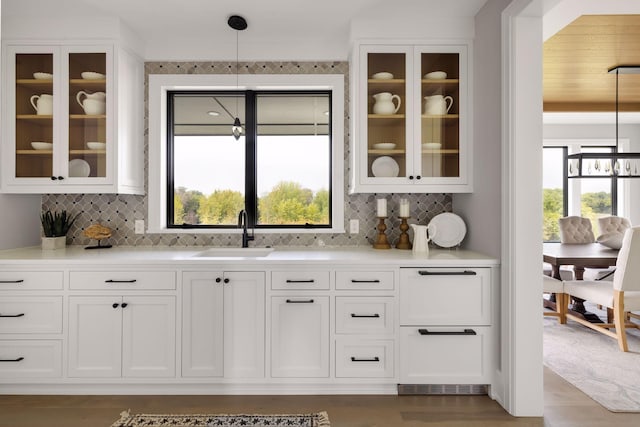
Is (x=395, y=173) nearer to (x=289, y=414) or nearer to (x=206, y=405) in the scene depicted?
(x=289, y=414)

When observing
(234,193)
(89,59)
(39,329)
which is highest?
(89,59)

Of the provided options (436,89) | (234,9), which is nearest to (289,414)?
(436,89)

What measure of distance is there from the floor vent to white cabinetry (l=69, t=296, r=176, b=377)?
1503 millimetres

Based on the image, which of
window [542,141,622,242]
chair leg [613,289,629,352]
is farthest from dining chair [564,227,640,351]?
window [542,141,622,242]

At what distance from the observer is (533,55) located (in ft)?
7.45

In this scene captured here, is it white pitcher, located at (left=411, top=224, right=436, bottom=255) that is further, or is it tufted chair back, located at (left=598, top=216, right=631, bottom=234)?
tufted chair back, located at (left=598, top=216, right=631, bottom=234)

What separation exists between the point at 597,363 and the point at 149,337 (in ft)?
10.8

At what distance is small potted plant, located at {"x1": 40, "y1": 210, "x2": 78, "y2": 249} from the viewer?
293cm

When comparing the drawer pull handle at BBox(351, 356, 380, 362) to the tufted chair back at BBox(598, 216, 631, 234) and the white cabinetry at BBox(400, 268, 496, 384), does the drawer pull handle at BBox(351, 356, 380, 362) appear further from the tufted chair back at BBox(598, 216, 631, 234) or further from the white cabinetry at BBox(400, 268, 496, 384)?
the tufted chair back at BBox(598, 216, 631, 234)

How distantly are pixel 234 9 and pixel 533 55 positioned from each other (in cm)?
193

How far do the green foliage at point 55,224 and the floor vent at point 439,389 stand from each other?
2732 mm

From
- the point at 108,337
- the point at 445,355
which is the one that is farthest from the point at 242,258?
the point at 445,355

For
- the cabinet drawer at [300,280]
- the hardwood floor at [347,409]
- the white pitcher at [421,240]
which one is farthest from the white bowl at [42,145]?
the white pitcher at [421,240]

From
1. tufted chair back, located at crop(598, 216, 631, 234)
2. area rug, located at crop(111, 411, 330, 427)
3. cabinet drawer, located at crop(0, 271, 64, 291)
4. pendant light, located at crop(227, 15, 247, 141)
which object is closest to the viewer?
area rug, located at crop(111, 411, 330, 427)
